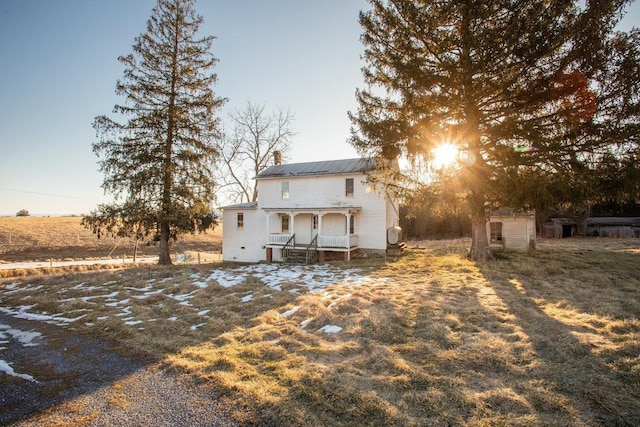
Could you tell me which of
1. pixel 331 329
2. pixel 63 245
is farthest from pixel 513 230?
pixel 63 245

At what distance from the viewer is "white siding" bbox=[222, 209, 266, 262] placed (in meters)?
21.0

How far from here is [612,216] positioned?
38.4 metres

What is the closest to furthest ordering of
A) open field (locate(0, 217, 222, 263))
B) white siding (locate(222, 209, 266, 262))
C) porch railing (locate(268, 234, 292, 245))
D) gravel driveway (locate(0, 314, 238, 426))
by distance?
gravel driveway (locate(0, 314, 238, 426))
porch railing (locate(268, 234, 292, 245))
white siding (locate(222, 209, 266, 262))
open field (locate(0, 217, 222, 263))

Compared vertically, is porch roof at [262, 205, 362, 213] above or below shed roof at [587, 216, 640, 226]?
above

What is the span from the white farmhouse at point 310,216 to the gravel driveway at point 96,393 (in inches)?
517

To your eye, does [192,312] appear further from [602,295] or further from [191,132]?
[191,132]

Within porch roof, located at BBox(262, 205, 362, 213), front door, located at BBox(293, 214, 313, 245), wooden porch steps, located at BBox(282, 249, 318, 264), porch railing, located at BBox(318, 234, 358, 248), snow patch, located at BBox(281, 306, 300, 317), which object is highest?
porch roof, located at BBox(262, 205, 362, 213)

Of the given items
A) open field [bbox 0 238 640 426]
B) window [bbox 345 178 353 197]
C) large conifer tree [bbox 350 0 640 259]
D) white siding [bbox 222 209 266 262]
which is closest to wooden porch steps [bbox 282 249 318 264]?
white siding [bbox 222 209 266 262]

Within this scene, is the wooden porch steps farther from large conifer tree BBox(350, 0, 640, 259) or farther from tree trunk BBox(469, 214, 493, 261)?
tree trunk BBox(469, 214, 493, 261)

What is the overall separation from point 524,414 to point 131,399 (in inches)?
182

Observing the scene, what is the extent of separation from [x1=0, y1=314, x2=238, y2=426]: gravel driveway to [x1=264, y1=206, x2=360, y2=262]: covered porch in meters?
13.5

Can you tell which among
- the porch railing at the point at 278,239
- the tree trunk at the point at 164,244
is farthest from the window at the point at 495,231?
the tree trunk at the point at 164,244

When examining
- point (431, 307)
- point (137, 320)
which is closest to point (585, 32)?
point (431, 307)

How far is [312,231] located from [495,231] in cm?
1214
